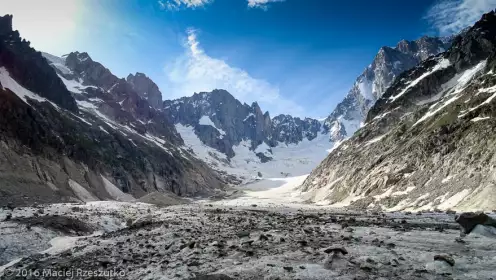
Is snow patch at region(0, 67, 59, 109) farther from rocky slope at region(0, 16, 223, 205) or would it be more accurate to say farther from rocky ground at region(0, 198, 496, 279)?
rocky ground at region(0, 198, 496, 279)

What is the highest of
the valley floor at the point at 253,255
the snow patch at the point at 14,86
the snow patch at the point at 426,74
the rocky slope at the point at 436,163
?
the snow patch at the point at 426,74

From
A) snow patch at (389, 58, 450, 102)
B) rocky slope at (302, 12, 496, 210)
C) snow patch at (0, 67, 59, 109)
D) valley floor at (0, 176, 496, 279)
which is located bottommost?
valley floor at (0, 176, 496, 279)

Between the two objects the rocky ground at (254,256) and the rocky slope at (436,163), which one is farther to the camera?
the rocky slope at (436,163)

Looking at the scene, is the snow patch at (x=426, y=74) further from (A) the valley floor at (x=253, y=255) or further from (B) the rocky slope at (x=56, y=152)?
(A) the valley floor at (x=253, y=255)

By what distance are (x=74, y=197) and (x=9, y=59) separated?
323 ft

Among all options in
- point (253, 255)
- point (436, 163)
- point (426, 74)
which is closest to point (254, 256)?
point (253, 255)

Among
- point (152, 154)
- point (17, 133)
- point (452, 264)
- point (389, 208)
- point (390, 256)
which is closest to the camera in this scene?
point (452, 264)

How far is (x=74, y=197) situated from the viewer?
7231cm

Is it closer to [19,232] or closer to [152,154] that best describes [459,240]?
[19,232]

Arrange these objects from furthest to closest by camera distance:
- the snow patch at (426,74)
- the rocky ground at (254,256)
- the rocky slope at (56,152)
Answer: the snow patch at (426,74) → the rocky slope at (56,152) → the rocky ground at (254,256)

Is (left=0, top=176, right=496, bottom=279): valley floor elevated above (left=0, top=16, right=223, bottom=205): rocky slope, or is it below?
below

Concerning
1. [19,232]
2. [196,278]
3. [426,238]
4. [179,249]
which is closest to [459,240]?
[426,238]

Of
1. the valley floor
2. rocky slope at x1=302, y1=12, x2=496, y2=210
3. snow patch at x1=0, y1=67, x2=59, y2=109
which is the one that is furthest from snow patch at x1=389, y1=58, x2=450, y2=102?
snow patch at x1=0, y1=67, x2=59, y2=109

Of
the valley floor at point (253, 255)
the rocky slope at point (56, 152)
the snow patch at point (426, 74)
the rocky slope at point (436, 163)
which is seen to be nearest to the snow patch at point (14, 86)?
the rocky slope at point (56, 152)
